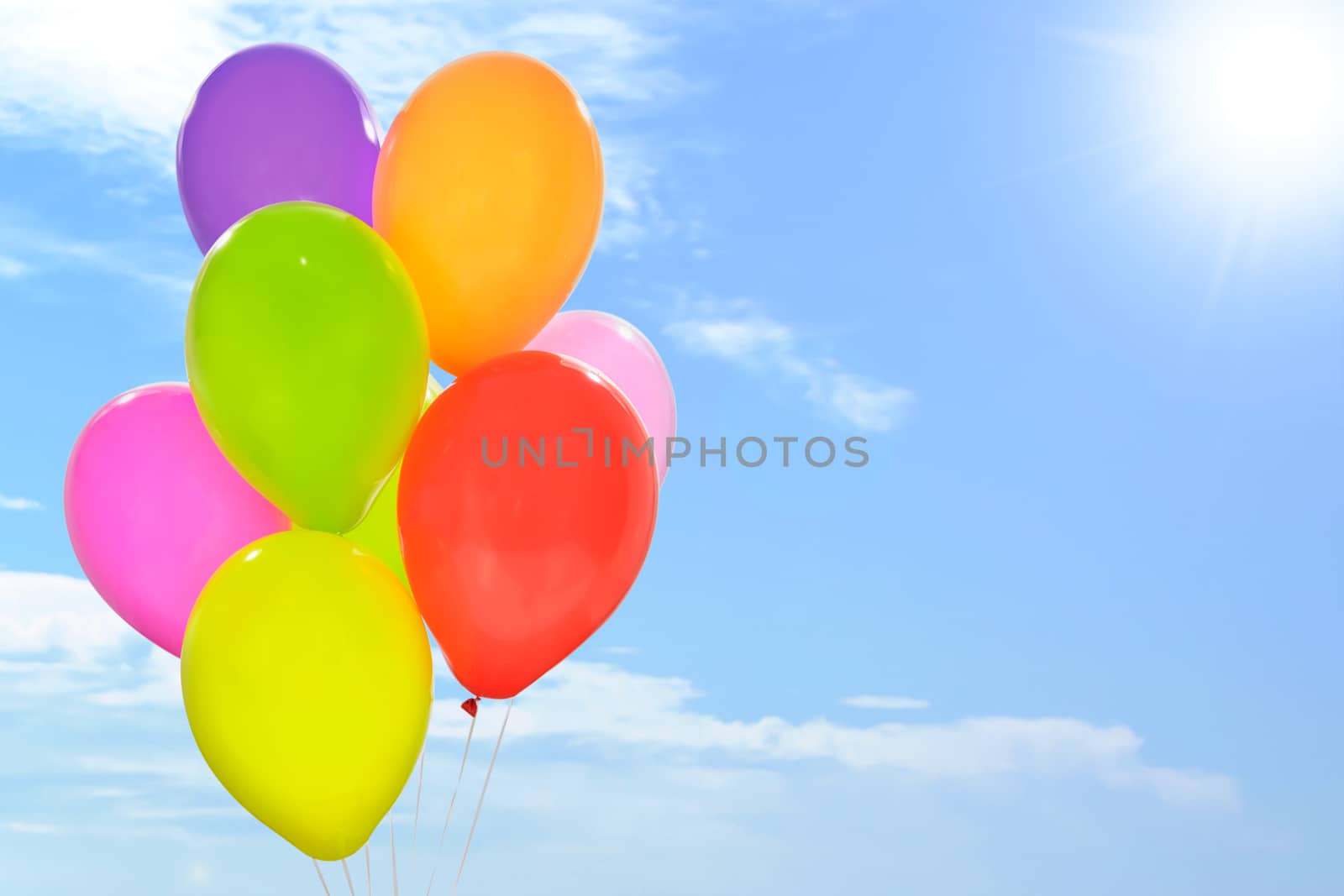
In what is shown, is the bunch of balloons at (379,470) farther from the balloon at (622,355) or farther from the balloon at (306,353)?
the balloon at (622,355)

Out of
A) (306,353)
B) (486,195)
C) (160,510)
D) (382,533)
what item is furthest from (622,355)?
(160,510)

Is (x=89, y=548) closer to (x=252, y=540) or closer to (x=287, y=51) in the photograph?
(x=252, y=540)

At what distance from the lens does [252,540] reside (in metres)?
4.01

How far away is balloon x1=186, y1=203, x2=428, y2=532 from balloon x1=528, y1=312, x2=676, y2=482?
0.79 metres

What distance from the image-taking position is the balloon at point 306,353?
11.5ft

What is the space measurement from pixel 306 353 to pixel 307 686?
83cm

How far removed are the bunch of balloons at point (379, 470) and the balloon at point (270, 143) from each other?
0.28 meters

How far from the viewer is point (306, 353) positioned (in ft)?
11.5

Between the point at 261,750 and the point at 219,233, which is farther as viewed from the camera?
the point at 219,233

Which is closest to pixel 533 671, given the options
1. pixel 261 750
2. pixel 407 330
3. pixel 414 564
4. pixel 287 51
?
pixel 414 564

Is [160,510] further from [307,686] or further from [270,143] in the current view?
[270,143]

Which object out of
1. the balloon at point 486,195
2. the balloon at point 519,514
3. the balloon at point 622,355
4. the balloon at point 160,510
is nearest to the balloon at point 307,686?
the balloon at point 519,514

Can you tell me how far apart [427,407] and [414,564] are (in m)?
0.49

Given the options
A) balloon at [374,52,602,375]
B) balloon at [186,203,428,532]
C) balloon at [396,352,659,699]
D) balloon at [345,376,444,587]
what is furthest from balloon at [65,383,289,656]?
balloon at [374,52,602,375]
